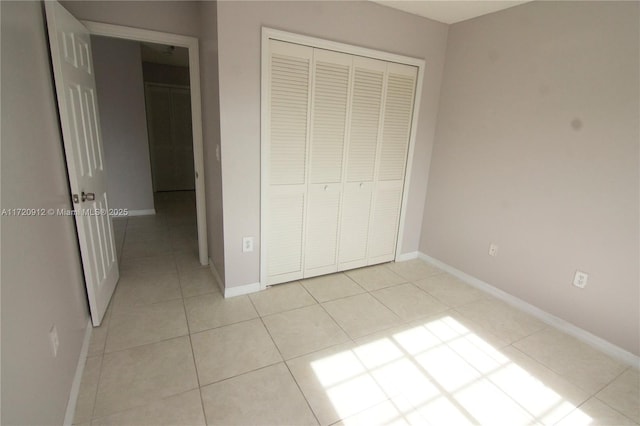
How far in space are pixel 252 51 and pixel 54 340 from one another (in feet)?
6.55

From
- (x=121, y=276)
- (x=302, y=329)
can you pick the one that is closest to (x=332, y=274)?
(x=302, y=329)

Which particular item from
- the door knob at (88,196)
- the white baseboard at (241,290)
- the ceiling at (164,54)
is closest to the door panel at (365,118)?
the white baseboard at (241,290)

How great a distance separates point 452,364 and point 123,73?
4859 millimetres

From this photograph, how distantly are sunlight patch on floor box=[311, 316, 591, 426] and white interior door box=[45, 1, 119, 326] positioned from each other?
1614 mm

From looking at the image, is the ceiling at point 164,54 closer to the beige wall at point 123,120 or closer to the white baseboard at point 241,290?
the beige wall at point 123,120

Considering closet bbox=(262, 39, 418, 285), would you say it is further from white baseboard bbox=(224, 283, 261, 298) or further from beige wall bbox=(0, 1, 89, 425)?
beige wall bbox=(0, 1, 89, 425)

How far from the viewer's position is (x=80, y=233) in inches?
74.7

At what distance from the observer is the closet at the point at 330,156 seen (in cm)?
237

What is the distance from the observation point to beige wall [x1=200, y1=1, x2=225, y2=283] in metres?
2.18

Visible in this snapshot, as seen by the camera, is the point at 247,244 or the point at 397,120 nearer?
the point at 247,244

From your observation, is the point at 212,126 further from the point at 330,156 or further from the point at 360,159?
the point at 360,159

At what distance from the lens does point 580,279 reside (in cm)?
221

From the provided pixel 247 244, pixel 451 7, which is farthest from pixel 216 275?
pixel 451 7

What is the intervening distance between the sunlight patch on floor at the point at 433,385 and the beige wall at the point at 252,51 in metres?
1.13
